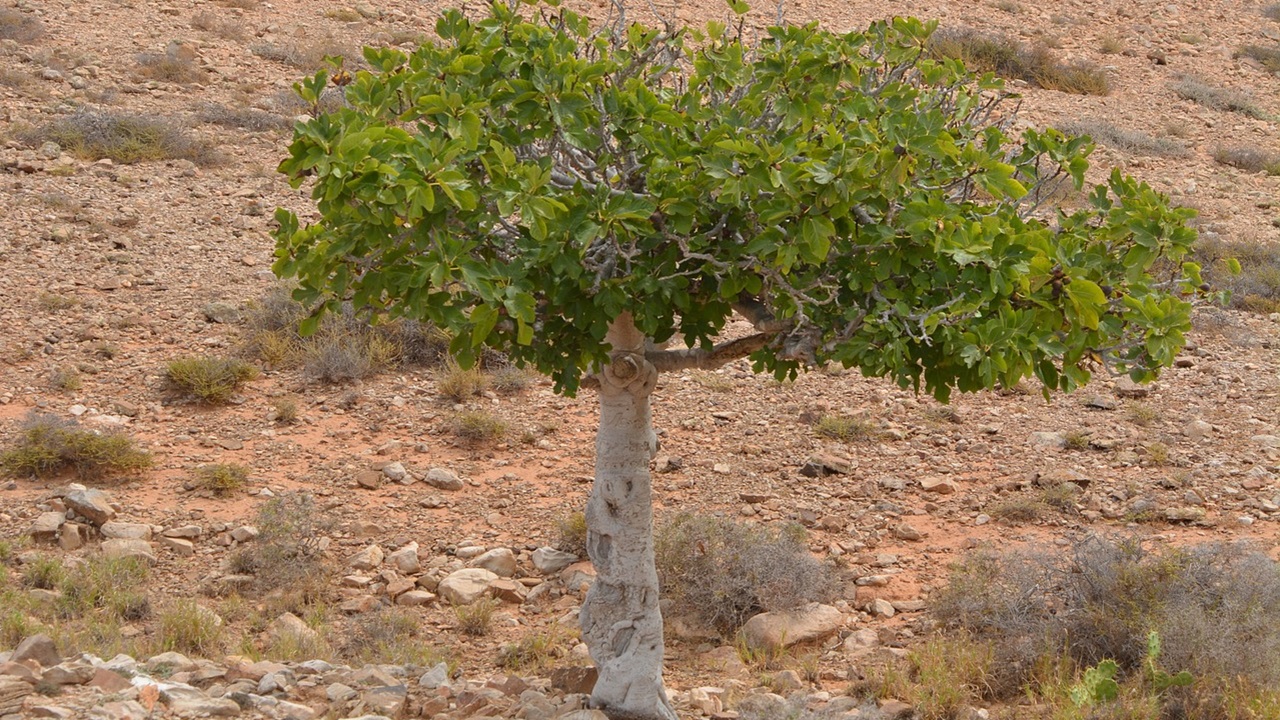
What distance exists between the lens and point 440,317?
11.2 ft

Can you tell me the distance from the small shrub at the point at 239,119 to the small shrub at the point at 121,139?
60cm

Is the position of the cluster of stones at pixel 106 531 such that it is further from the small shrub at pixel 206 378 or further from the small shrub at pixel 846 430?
the small shrub at pixel 846 430

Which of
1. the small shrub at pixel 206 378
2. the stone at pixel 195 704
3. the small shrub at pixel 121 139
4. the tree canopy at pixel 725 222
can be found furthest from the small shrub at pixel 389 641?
the small shrub at pixel 121 139

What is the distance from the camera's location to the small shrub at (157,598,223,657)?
5.84 metres

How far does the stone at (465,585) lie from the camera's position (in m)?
6.73

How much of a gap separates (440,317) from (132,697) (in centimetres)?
222

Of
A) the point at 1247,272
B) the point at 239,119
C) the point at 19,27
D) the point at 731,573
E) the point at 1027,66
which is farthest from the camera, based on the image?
the point at 1027,66

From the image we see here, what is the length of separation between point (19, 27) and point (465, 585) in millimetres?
11134

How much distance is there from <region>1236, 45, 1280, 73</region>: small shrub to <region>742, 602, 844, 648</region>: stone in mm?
17187

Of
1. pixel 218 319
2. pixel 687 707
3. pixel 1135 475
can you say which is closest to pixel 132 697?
pixel 687 707

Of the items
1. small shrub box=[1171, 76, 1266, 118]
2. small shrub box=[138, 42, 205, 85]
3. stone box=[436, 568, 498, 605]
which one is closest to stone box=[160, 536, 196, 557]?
stone box=[436, 568, 498, 605]

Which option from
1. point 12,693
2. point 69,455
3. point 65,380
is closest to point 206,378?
point 65,380

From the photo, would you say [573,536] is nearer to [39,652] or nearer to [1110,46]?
[39,652]

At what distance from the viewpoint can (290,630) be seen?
6.16 metres
